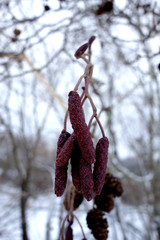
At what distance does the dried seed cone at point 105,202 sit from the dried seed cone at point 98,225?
0.02 m

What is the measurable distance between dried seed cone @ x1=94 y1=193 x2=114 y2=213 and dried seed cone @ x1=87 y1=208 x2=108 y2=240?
0.02 metres

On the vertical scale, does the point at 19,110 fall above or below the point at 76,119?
above

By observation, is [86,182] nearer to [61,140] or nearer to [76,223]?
[61,140]

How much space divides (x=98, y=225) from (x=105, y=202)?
77mm

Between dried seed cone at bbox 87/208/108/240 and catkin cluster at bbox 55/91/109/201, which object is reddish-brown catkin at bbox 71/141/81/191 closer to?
catkin cluster at bbox 55/91/109/201

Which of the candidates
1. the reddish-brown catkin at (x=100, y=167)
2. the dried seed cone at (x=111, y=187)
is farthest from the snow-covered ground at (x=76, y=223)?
the reddish-brown catkin at (x=100, y=167)

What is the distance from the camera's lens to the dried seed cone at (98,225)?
689 mm

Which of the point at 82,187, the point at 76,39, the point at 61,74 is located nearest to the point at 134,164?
the point at 61,74

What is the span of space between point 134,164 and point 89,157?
4.92m

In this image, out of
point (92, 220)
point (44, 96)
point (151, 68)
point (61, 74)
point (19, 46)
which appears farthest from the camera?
point (61, 74)

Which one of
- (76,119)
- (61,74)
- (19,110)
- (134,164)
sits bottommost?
(76,119)

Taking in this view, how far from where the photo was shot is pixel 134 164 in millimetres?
5047

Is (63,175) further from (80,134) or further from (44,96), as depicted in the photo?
(44,96)

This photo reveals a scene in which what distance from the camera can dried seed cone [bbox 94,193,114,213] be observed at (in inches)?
28.1
